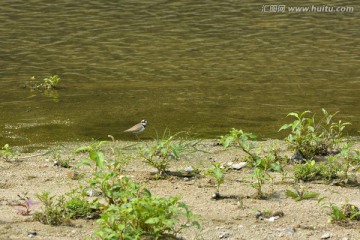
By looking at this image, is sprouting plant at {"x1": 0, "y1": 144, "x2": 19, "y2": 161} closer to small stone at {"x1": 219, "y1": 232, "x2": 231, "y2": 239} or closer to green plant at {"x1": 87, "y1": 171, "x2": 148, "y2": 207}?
green plant at {"x1": 87, "y1": 171, "x2": 148, "y2": 207}

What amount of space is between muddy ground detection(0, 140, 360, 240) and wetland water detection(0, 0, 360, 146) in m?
0.95

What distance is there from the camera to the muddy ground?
15.0 feet

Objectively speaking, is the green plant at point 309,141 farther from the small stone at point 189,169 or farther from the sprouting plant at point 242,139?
the small stone at point 189,169

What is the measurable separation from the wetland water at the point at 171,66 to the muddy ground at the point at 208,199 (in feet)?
3.11

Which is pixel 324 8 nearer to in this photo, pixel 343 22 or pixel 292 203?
pixel 343 22

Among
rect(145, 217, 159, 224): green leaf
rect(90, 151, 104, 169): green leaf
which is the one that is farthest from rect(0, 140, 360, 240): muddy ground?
rect(145, 217, 159, 224): green leaf

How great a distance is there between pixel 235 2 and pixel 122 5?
2.18 m

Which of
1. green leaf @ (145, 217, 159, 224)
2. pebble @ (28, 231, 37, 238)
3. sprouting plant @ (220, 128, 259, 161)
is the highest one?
green leaf @ (145, 217, 159, 224)

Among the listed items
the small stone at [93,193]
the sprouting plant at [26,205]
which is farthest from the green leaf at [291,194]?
the sprouting plant at [26,205]

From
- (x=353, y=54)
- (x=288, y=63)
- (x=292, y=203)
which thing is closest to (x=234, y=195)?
(x=292, y=203)

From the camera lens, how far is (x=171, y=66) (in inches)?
405

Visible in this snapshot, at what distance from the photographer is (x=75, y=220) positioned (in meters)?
4.73

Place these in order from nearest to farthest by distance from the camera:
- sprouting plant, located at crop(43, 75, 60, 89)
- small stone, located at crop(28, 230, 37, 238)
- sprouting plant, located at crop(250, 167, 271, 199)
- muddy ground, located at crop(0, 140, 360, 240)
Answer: small stone, located at crop(28, 230, 37, 238) → muddy ground, located at crop(0, 140, 360, 240) → sprouting plant, located at crop(250, 167, 271, 199) → sprouting plant, located at crop(43, 75, 60, 89)

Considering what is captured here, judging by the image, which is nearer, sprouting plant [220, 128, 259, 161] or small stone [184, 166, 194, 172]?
sprouting plant [220, 128, 259, 161]
